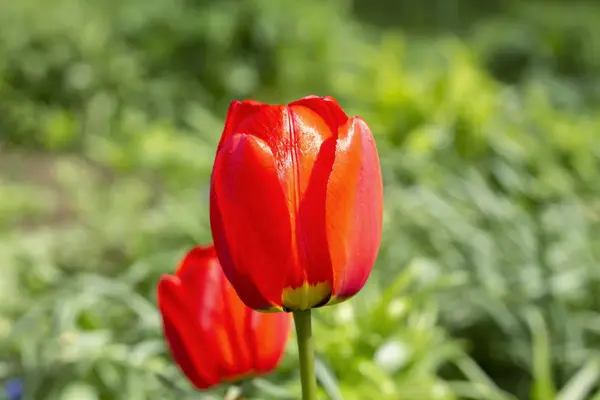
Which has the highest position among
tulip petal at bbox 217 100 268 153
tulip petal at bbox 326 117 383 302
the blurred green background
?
tulip petal at bbox 217 100 268 153

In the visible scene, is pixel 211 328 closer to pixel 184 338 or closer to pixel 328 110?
pixel 184 338

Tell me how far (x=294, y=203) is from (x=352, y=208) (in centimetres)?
4

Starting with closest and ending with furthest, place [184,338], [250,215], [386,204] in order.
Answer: [250,215]
[184,338]
[386,204]

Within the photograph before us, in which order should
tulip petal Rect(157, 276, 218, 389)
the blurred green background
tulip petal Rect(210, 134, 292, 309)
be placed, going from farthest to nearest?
the blurred green background < tulip petal Rect(157, 276, 218, 389) < tulip petal Rect(210, 134, 292, 309)

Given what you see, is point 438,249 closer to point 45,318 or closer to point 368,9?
point 45,318

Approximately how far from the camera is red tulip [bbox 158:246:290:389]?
60 cm

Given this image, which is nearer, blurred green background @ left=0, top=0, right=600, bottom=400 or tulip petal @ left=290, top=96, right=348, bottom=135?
tulip petal @ left=290, top=96, right=348, bottom=135

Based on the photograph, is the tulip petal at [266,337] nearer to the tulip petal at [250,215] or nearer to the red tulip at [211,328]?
the red tulip at [211,328]

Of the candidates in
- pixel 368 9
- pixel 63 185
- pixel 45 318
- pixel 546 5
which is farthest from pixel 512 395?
→ pixel 368 9

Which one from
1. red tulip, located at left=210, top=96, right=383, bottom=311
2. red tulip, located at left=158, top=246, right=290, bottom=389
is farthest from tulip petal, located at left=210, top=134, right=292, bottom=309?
red tulip, located at left=158, top=246, right=290, bottom=389

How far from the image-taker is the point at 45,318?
113cm

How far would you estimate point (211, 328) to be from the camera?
0.60 meters

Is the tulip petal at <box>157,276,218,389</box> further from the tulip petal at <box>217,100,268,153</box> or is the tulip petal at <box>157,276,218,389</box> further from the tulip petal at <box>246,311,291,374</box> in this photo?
the tulip petal at <box>217,100,268,153</box>

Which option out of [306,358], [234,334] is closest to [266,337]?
[234,334]
